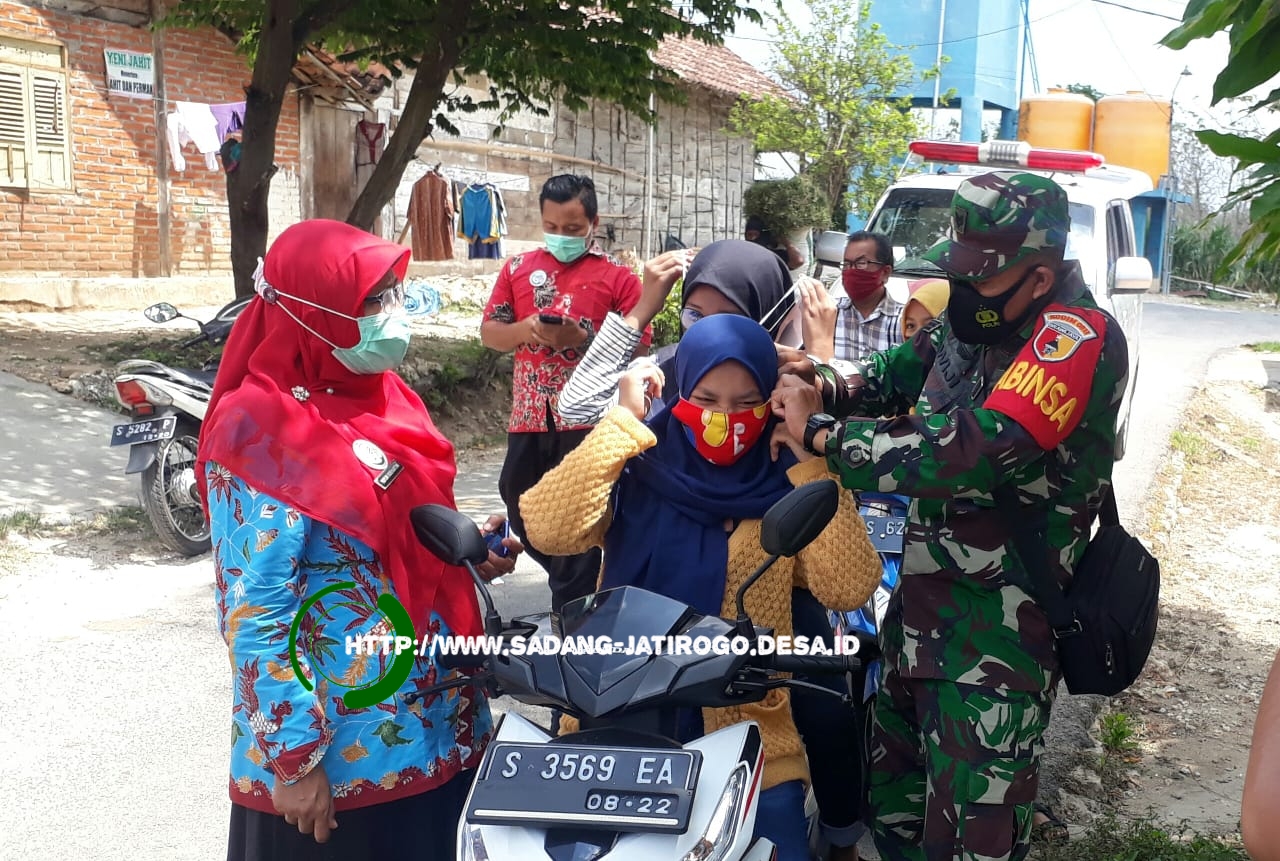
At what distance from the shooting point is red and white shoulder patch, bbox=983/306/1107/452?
2.38 meters

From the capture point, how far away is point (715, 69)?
23.8m

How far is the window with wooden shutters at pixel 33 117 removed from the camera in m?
12.0

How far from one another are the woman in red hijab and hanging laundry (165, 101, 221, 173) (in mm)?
12023

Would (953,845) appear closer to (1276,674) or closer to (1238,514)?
(1276,674)

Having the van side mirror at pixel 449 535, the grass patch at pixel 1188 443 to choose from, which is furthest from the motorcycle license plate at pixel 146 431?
the grass patch at pixel 1188 443

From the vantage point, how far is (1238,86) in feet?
7.80

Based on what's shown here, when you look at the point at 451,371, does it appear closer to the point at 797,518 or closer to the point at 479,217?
the point at 479,217

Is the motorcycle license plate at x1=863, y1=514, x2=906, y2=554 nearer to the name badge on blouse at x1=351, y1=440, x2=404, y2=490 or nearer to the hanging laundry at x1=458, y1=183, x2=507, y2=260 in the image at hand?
the name badge on blouse at x1=351, y1=440, x2=404, y2=490

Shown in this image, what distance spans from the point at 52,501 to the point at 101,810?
377 cm

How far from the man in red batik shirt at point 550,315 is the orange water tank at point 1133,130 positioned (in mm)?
24425

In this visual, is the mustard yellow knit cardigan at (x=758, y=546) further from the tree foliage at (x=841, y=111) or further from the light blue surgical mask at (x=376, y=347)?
the tree foliage at (x=841, y=111)

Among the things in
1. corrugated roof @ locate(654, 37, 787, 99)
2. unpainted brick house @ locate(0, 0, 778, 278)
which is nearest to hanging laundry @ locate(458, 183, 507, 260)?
unpainted brick house @ locate(0, 0, 778, 278)

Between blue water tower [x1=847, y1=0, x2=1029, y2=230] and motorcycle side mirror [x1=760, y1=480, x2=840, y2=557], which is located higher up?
blue water tower [x1=847, y1=0, x2=1029, y2=230]

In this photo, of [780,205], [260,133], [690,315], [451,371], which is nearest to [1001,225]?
[690,315]
